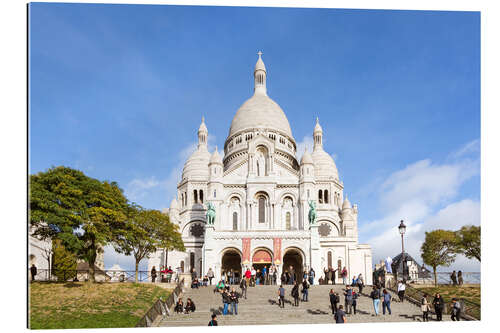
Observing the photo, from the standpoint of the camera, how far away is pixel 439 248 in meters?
34.8

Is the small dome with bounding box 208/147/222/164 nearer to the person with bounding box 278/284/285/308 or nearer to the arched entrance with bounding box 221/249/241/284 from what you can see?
the arched entrance with bounding box 221/249/241/284

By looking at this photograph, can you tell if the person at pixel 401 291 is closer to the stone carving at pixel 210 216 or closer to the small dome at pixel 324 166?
the stone carving at pixel 210 216

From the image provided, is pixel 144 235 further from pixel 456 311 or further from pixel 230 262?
pixel 456 311

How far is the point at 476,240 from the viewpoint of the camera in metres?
28.6

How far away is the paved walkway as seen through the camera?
2194cm

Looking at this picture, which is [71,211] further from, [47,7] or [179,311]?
[47,7]

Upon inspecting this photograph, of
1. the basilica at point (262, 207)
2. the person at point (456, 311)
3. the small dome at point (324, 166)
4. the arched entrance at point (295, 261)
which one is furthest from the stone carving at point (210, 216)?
the person at point (456, 311)

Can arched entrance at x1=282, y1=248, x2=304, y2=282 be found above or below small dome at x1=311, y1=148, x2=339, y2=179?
below

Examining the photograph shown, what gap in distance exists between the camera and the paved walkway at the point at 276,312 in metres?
21.9

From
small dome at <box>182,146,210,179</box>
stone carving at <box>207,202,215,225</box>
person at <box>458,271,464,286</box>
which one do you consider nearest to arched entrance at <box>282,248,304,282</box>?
stone carving at <box>207,202,215,225</box>

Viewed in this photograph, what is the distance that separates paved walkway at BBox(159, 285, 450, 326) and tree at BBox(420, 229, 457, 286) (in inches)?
311

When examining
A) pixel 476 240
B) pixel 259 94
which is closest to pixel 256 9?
pixel 476 240

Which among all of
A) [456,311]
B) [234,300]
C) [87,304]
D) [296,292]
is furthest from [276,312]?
[87,304]
